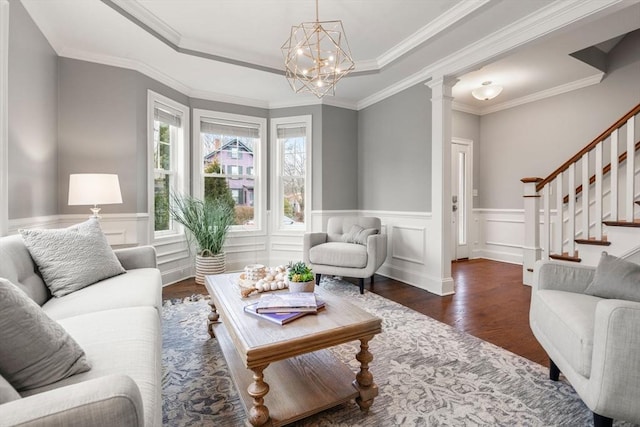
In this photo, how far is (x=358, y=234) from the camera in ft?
12.2

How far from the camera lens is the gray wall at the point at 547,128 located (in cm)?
405

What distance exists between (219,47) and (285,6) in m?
1.01

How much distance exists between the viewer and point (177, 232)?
410cm

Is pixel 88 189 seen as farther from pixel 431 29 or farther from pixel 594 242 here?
pixel 594 242

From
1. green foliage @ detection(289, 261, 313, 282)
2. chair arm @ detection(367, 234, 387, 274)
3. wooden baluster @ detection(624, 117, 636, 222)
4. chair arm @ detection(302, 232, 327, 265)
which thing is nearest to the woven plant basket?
chair arm @ detection(302, 232, 327, 265)

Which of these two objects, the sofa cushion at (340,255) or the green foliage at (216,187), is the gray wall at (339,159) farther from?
the green foliage at (216,187)

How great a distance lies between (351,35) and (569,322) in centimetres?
293

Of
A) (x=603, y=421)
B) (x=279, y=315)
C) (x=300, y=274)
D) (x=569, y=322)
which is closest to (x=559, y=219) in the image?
(x=569, y=322)

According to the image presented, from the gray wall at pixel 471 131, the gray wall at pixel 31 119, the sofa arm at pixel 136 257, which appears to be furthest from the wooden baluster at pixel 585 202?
the gray wall at pixel 31 119

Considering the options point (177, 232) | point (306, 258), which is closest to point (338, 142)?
point (306, 258)

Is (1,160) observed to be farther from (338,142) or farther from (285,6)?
(338,142)

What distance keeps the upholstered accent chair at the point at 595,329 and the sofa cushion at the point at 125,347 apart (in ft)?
5.15

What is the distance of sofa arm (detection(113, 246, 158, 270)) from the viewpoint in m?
2.41

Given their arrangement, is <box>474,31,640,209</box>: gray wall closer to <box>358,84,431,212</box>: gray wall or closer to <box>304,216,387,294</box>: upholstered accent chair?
<box>358,84,431,212</box>: gray wall
